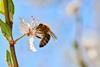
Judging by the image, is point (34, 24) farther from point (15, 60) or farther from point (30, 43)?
point (15, 60)

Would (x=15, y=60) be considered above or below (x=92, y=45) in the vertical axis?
below

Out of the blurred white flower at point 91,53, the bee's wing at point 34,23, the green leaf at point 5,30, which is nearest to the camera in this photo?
the green leaf at point 5,30

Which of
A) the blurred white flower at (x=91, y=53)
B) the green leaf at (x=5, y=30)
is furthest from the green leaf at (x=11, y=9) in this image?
the blurred white flower at (x=91, y=53)

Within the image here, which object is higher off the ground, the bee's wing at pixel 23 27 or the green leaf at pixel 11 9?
the green leaf at pixel 11 9

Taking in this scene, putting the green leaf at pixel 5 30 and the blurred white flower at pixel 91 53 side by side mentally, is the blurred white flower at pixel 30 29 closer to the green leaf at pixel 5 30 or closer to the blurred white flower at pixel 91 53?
the green leaf at pixel 5 30

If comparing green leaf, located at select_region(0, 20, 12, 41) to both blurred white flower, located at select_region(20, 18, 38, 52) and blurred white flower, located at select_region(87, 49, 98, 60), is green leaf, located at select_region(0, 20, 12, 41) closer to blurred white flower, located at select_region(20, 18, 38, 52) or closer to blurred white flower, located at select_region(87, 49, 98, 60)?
blurred white flower, located at select_region(20, 18, 38, 52)

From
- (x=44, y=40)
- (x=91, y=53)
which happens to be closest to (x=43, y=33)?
(x=44, y=40)

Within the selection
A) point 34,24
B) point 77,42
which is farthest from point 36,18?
point 77,42

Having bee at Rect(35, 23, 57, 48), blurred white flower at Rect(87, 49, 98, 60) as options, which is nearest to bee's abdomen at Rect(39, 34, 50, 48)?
bee at Rect(35, 23, 57, 48)
